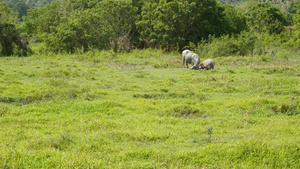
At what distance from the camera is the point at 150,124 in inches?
285

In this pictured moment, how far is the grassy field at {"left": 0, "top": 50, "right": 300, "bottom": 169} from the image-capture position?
502 cm

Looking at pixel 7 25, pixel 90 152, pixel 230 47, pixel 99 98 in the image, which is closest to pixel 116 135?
pixel 90 152

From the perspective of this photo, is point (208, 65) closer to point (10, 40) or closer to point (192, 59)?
point (192, 59)

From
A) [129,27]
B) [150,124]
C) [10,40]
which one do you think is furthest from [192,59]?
[10,40]

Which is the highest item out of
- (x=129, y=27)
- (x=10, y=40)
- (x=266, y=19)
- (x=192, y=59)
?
(x=266, y=19)

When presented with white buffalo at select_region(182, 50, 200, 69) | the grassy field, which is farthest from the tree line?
the grassy field

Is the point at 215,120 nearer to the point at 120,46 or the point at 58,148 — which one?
the point at 58,148

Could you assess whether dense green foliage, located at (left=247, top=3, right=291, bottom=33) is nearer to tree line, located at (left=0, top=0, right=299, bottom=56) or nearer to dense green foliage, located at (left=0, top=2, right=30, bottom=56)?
tree line, located at (left=0, top=0, right=299, bottom=56)

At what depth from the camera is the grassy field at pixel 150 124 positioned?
5020 millimetres

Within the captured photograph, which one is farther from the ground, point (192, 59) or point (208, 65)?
point (192, 59)

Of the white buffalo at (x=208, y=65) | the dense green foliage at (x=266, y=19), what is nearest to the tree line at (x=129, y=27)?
the white buffalo at (x=208, y=65)

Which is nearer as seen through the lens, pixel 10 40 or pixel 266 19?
pixel 10 40

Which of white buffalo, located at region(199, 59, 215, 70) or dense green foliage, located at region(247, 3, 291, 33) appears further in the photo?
dense green foliage, located at region(247, 3, 291, 33)

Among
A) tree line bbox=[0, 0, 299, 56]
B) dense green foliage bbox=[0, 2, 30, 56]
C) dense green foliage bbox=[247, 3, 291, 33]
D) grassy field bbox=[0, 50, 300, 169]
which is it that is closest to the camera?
grassy field bbox=[0, 50, 300, 169]
